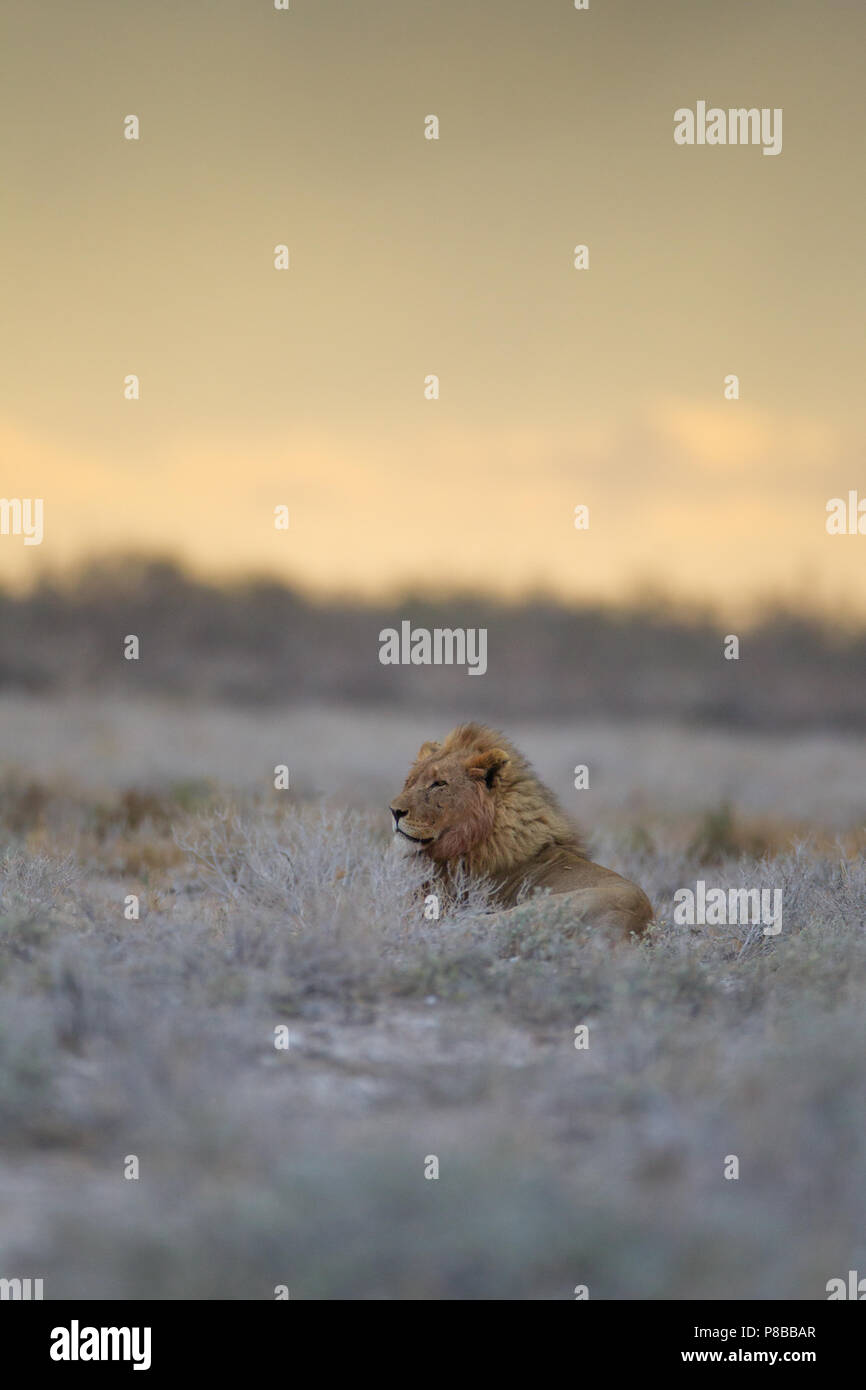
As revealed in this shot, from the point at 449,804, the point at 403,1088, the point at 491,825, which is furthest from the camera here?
the point at 491,825

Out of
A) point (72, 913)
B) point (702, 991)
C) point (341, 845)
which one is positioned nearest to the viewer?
point (702, 991)

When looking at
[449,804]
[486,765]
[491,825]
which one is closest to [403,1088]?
[449,804]

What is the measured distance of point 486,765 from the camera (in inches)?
309

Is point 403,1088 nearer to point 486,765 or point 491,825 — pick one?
point 491,825

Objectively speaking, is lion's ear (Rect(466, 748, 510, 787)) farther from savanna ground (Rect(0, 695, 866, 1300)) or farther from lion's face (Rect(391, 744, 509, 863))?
savanna ground (Rect(0, 695, 866, 1300))

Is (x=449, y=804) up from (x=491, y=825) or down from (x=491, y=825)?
up

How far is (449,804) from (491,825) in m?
0.33

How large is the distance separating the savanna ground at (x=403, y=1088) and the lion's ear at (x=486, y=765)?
75 centimetres

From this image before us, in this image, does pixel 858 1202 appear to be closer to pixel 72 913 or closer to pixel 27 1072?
pixel 27 1072

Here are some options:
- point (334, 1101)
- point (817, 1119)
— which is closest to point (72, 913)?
point (334, 1101)

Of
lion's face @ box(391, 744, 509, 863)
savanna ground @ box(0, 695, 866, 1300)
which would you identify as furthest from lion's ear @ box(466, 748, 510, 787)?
savanna ground @ box(0, 695, 866, 1300)

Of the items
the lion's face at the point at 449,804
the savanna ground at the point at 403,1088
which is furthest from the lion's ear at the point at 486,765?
the savanna ground at the point at 403,1088

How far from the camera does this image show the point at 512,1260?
3.34 meters
